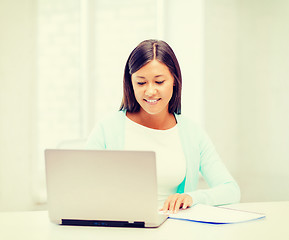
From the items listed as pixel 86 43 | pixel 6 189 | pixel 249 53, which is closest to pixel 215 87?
pixel 249 53

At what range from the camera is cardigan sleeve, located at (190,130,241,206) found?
4.99ft

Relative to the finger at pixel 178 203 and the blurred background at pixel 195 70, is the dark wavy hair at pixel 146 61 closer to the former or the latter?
the finger at pixel 178 203

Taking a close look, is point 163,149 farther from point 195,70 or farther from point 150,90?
point 195,70

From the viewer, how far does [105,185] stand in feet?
3.67

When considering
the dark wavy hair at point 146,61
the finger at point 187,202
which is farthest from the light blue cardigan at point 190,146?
the finger at point 187,202

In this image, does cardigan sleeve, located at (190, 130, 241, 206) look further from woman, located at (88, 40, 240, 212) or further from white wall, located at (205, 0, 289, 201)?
white wall, located at (205, 0, 289, 201)

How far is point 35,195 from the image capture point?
2.91 m

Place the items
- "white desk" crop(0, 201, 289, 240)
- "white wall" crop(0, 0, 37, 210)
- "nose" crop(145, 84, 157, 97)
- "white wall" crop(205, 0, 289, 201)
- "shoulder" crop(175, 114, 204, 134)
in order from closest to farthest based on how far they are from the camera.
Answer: "white desk" crop(0, 201, 289, 240) < "nose" crop(145, 84, 157, 97) < "shoulder" crop(175, 114, 204, 134) < "white wall" crop(0, 0, 37, 210) < "white wall" crop(205, 0, 289, 201)

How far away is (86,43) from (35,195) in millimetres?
1252

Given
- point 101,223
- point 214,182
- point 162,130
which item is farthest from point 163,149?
point 101,223

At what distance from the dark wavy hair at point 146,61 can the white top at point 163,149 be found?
0.12m

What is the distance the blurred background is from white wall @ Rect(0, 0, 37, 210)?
8 cm

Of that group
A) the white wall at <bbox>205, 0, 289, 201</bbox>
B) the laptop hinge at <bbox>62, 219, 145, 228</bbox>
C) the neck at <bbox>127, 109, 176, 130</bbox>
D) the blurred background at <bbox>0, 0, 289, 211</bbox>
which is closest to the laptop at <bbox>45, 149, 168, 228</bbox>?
the laptop hinge at <bbox>62, 219, 145, 228</bbox>

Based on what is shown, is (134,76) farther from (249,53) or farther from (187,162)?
(249,53)
